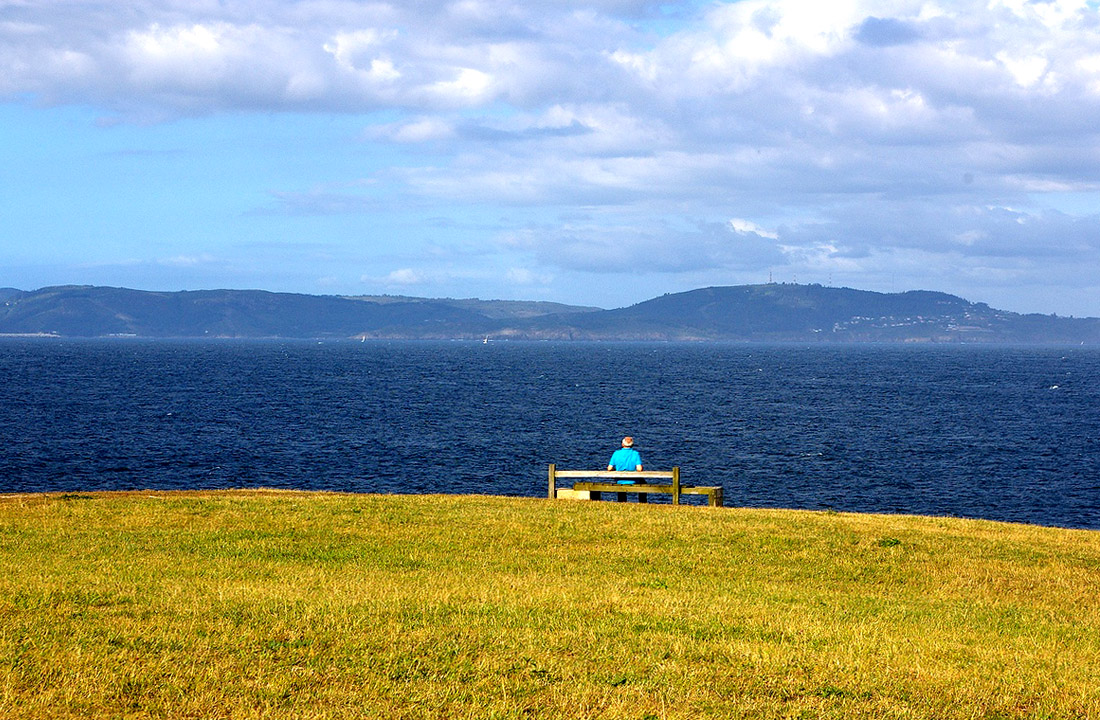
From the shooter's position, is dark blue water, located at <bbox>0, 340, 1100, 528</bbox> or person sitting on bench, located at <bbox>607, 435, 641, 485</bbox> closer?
person sitting on bench, located at <bbox>607, 435, 641, 485</bbox>

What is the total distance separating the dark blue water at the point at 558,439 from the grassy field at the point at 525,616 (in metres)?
27.3

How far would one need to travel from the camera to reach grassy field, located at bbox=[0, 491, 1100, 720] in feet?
30.3

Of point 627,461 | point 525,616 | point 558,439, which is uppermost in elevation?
point 627,461

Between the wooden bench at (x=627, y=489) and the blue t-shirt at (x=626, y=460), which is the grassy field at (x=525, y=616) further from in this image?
the blue t-shirt at (x=626, y=460)

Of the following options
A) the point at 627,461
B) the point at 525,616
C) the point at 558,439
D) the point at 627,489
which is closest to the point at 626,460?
the point at 627,461

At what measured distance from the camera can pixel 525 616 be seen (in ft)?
39.8

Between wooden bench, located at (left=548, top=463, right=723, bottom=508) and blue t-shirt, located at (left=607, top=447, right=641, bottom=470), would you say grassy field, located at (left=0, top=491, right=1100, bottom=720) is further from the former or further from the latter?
blue t-shirt, located at (left=607, top=447, right=641, bottom=470)

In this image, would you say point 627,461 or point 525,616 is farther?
point 627,461

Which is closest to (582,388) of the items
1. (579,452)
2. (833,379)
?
(833,379)

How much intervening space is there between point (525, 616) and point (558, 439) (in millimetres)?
56109

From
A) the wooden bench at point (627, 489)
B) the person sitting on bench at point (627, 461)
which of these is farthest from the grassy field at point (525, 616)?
the person sitting on bench at point (627, 461)

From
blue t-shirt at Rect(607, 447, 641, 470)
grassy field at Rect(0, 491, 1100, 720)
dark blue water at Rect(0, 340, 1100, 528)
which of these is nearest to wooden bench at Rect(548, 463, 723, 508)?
blue t-shirt at Rect(607, 447, 641, 470)

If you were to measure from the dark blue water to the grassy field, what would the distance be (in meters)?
27.3

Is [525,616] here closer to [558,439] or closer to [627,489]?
[627,489]
